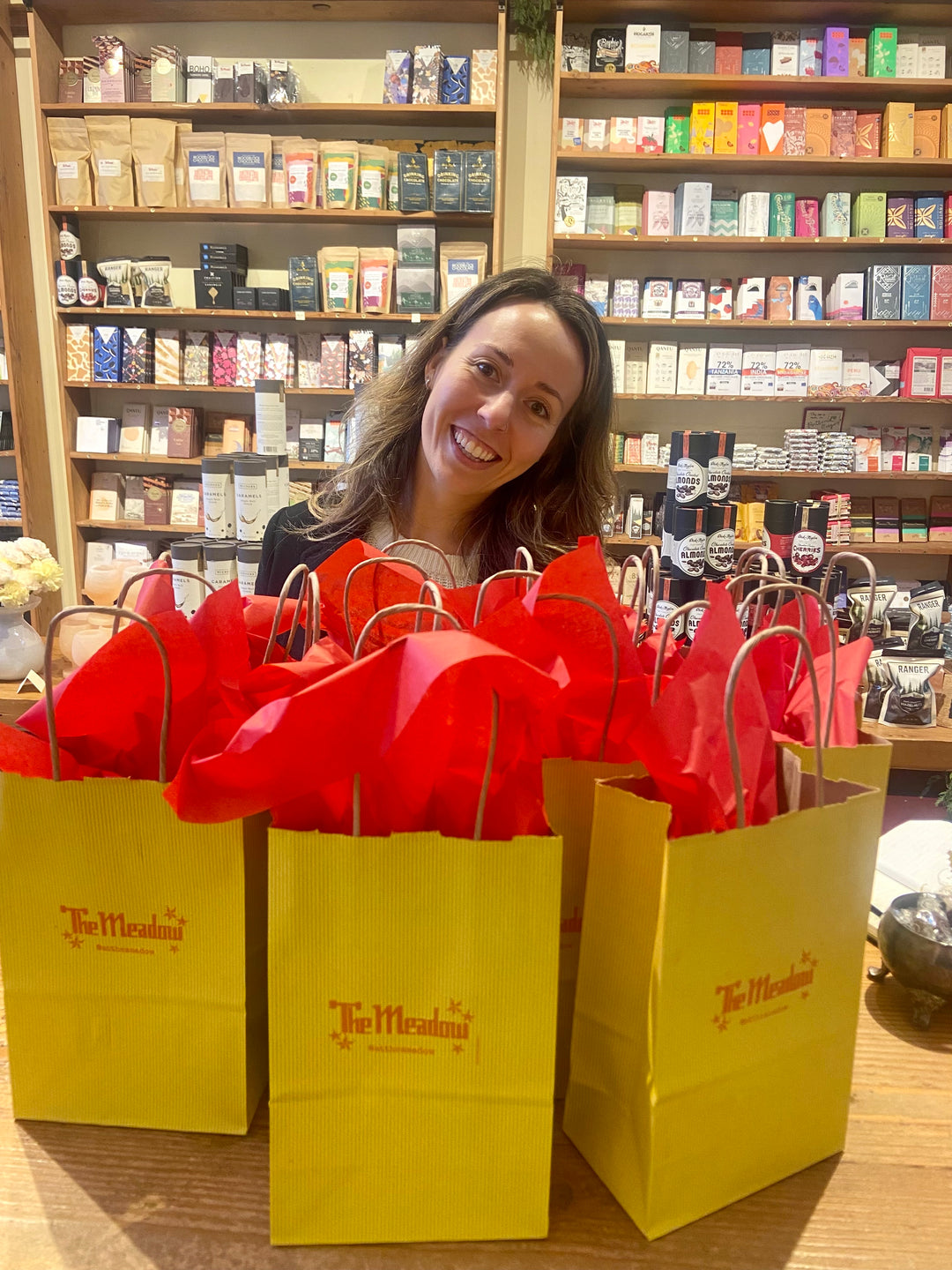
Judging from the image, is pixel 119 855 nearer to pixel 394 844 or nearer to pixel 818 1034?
pixel 394 844

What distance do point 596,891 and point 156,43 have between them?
4367mm

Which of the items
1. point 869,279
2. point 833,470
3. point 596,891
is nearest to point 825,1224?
point 596,891

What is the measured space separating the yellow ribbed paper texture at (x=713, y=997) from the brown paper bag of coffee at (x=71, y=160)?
4.04 meters

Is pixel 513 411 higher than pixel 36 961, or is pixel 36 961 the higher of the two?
pixel 513 411

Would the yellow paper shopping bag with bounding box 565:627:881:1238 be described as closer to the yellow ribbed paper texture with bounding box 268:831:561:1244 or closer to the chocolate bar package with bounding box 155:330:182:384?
the yellow ribbed paper texture with bounding box 268:831:561:1244

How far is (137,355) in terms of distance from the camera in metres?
3.77

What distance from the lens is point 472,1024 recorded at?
529 mm

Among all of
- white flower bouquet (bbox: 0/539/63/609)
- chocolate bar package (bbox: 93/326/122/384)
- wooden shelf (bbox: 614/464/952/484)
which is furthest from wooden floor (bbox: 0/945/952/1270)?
chocolate bar package (bbox: 93/326/122/384)

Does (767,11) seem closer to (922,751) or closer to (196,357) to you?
(196,357)

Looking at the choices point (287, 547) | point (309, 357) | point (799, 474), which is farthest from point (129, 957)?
point (799, 474)

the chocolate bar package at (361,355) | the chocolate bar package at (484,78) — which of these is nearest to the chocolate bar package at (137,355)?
the chocolate bar package at (361,355)

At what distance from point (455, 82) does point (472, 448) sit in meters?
2.56

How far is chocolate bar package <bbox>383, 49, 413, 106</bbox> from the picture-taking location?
344cm

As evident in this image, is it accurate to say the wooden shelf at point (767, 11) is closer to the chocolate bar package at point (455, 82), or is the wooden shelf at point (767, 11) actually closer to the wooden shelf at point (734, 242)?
the chocolate bar package at point (455, 82)
